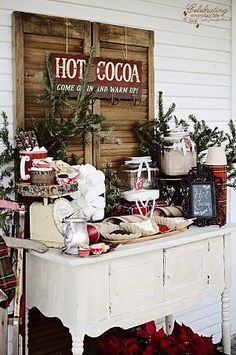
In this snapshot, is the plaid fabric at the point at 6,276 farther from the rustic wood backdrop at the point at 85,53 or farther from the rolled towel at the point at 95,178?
the rustic wood backdrop at the point at 85,53

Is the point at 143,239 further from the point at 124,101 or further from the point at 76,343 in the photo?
the point at 124,101

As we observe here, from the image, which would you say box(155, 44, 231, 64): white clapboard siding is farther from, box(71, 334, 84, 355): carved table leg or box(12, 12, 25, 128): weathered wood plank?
box(71, 334, 84, 355): carved table leg

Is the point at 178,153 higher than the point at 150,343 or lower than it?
higher

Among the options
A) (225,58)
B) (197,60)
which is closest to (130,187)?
(197,60)

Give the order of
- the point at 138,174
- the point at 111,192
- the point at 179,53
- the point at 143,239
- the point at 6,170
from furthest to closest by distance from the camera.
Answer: the point at 179,53, the point at 138,174, the point at 111,192, the point at 6,170, the point at 143,239

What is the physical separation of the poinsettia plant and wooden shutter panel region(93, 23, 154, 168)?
96 centimetres

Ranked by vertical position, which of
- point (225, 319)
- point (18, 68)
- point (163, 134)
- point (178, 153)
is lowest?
point (225, 319)

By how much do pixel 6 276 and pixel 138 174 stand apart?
1.04 meters

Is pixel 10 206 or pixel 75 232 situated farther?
pixel 10 206

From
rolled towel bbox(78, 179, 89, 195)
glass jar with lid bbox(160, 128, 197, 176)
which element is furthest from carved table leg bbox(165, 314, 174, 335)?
rolled towel bbox(78, 179, 89, 195)

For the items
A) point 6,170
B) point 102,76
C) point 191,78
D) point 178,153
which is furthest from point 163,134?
point 6,170

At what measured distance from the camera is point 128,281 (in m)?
2.68

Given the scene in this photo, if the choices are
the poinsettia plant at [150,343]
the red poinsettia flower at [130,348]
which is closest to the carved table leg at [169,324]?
the poinsettia plant at [150,343]

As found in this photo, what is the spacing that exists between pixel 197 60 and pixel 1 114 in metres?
1.61
